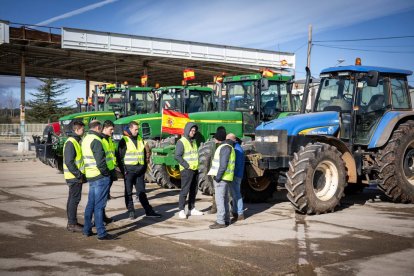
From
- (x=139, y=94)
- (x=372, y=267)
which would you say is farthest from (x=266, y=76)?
(x=372, y=267)

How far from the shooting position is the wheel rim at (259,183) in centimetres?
981

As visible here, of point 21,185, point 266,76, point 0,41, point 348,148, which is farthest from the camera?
point 0,41

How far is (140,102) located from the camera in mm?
15250

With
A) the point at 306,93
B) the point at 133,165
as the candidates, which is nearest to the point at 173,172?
the point at 133,165

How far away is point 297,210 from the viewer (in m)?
8.24

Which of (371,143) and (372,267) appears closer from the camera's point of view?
(372,267)

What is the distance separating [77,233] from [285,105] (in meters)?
6.78

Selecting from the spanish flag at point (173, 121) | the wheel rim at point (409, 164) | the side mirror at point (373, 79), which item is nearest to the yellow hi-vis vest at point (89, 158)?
the spanish flag at point (173, 121)

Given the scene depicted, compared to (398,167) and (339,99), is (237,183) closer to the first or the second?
(339,99)

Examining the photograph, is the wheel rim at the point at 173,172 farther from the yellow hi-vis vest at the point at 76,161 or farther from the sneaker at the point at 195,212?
the yellow hi-vis vest at the point at 76,161

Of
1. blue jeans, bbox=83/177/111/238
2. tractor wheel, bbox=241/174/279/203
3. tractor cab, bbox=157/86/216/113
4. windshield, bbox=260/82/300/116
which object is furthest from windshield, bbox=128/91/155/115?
blue jeans, bbox=83/177/111/238

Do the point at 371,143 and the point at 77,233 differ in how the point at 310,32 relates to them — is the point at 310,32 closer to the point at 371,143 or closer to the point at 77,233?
the point at 371,143

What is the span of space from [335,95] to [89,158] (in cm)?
543

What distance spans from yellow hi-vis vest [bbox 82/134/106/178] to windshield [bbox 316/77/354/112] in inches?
199
